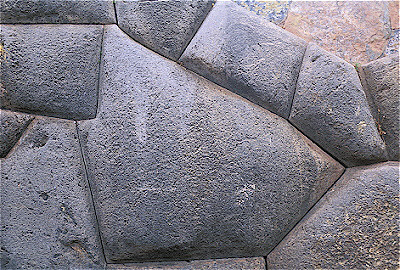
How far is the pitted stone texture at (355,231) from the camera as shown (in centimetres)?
115

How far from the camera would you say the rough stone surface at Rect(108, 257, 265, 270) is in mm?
1194

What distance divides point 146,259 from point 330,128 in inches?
35.3

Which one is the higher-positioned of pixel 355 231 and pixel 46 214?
pixel 355 231

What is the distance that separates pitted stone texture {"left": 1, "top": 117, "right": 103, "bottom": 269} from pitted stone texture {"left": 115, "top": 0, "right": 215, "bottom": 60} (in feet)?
1.83

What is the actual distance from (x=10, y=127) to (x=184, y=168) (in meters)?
0.70

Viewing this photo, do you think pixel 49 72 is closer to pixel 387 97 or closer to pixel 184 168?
pixel 184 168

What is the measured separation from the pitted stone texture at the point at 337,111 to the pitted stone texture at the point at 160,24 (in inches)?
20.7

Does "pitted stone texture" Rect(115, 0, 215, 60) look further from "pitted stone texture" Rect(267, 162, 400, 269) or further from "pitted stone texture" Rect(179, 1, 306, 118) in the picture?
"pitted stone texture" Rect(267, 162, 400, 269)

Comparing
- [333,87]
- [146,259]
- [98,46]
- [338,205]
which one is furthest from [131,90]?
[338,205]

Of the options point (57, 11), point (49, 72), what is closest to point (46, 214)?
point (49, 72)

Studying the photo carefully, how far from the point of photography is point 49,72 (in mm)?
1213

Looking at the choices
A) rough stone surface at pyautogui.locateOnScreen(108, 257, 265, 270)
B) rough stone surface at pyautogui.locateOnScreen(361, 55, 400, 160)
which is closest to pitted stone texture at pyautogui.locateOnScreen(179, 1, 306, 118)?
rough stone surface at pyautogui.locateOnScreen(361, 55, 400, 160)

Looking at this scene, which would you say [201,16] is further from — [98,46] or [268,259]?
[268,259]

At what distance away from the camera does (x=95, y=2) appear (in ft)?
4.16
